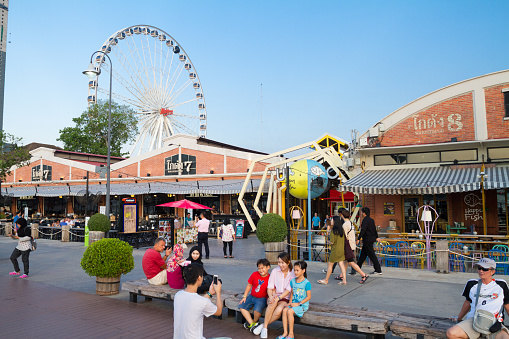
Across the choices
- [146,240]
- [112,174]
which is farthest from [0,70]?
[146,240]

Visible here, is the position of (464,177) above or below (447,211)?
above

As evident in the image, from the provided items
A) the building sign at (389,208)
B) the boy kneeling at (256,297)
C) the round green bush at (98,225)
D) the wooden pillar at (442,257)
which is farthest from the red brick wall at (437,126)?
the round green bush at (98,225)

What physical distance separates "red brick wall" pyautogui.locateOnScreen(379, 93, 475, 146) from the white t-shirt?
13.4 m

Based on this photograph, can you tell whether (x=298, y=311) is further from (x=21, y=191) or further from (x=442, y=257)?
(x=21, y=191)

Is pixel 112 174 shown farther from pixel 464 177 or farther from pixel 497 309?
pixel 497 309

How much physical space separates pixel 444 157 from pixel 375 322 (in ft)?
38.1

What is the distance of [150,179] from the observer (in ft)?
92.0

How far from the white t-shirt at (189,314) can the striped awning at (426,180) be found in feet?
35.6

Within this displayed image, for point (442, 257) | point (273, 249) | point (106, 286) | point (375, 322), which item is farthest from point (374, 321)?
point (273, 249)

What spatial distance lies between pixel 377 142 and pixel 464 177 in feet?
12.0

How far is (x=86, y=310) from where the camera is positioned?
7.07 metres

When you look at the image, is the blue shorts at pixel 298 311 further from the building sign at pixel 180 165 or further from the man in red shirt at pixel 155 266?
the building sign at pixel 180 165

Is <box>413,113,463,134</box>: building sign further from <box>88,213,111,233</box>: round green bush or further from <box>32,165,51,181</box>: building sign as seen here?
<box>32,165,51,181</box>: building sign

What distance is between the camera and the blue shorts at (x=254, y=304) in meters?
5.77
